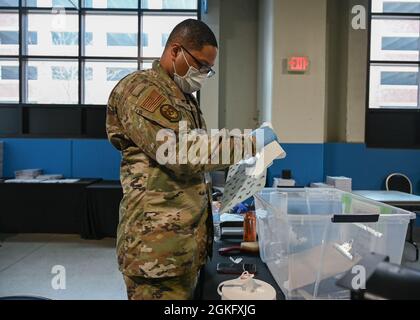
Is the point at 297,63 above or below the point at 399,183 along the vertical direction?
above

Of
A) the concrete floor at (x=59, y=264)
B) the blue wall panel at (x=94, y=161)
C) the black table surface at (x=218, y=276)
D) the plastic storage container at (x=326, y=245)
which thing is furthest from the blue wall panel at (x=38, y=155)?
the plastic storage container at (x=326, y=245)

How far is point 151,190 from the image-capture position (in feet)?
3.18

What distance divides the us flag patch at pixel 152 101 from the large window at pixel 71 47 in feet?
12.7

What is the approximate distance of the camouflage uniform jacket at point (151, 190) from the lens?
93cm

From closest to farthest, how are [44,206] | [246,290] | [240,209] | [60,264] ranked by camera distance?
[246,290]
[240,209]
[60,264]
[44,206]

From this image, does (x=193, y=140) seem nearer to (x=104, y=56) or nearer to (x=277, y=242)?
(x=277, y=242)

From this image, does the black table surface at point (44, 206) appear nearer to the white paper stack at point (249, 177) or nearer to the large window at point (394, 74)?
the white paper stack at point (249, 177)

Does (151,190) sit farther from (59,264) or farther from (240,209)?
(59,264)

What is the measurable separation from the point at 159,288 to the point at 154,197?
254 millimetres

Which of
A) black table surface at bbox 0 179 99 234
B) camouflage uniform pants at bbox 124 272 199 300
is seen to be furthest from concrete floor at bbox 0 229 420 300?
camouflage uniform pants at bbox 124 272 199 300

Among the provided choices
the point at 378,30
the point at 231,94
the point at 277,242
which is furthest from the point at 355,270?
the point at 378,30

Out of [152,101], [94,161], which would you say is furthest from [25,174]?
[152,101]

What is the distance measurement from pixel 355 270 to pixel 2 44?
5201 mm

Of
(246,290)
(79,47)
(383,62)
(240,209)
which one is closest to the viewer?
(246,290)
